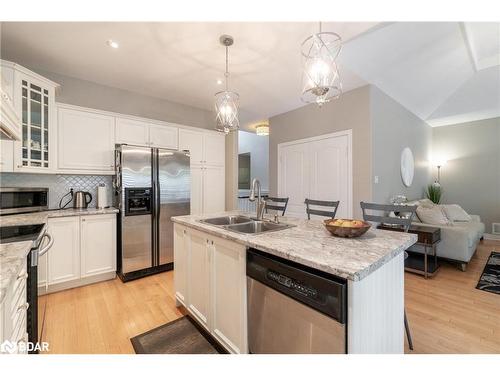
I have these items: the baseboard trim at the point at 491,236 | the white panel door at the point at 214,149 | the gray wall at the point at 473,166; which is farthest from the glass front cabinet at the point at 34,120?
the baseboard trim at the point at 491,236

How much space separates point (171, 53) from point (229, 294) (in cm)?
242

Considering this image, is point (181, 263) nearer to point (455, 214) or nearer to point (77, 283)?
point (77, 283)

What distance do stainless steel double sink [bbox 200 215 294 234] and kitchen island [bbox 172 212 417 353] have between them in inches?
5.0

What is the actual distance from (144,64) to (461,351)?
3948 mm

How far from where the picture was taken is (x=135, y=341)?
1.68 m

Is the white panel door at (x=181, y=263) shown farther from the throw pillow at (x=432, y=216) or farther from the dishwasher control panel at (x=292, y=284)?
the throw pillow at (x=432, y=216)

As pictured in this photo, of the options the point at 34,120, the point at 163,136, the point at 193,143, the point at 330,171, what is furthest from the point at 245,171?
the point at 34,120

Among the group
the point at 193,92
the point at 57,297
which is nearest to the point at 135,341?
the point at 57,297

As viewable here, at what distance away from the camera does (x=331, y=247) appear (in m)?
1.14

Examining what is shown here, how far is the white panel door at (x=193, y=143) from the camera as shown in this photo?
348cm

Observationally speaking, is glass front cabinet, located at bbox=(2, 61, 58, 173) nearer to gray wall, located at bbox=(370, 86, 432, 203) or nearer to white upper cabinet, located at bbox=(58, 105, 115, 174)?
white upper cabinet, located at bbox=(58, 105, 115, 174)

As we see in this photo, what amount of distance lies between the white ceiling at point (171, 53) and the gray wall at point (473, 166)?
4.18 metres

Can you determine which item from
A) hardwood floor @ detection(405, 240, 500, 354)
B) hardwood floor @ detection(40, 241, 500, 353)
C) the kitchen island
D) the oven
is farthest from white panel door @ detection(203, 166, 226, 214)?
hardwood floor @ detection(405, 240, 500, 354)
